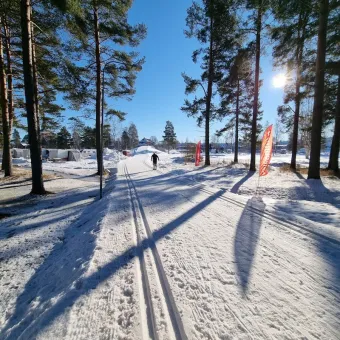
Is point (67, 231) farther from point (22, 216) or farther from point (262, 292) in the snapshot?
point (262, 292)

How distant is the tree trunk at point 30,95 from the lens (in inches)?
296

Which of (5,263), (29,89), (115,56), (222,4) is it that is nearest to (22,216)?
(5,263)

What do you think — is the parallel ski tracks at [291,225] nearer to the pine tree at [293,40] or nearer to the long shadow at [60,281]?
the long shadow at [60,281]

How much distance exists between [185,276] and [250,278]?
813 mm

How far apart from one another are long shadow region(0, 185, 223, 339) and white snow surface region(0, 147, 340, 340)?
0.02m

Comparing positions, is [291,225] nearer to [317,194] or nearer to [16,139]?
[317,194]

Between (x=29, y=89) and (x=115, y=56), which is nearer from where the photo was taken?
(x=29, y=89)

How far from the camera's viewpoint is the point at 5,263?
3.51m

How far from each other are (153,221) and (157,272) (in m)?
1.91

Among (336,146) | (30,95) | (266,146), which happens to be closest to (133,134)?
(336,146)

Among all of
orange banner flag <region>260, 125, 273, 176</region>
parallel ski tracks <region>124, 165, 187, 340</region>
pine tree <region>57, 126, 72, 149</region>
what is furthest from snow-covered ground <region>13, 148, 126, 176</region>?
Answer: pine tree <region>57, 126, 72, 149</region>

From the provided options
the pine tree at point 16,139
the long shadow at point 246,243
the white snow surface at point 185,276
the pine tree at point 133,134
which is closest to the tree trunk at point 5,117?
the white snow surface at point 185,276

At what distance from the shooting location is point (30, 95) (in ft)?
26.0

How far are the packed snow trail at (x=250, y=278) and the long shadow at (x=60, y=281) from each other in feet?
2.19
